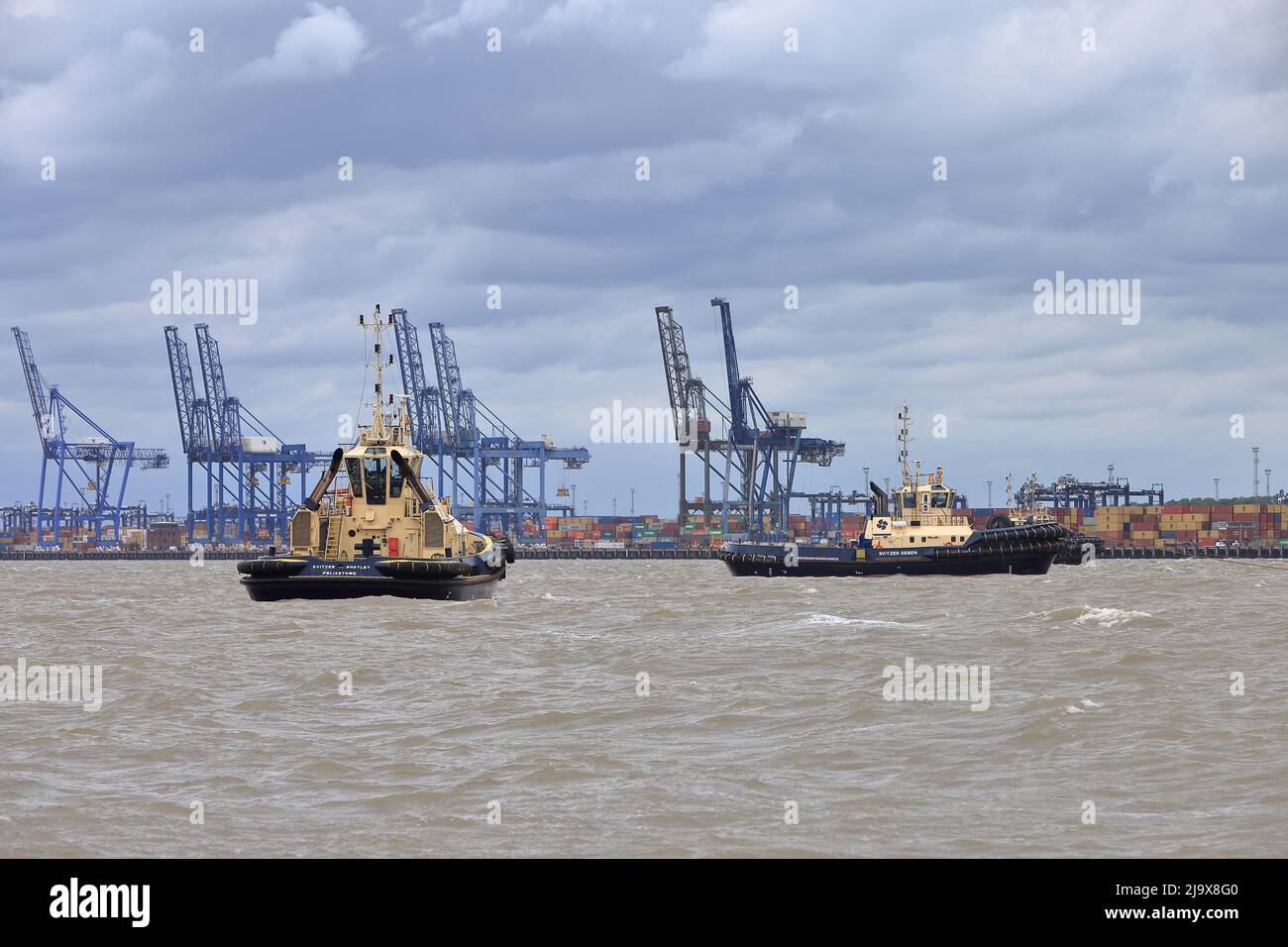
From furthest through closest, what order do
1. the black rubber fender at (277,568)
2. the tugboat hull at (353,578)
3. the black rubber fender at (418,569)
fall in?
1. the black rubber fender at (418,569)
2. the black rubber fender at (277,568)
3. the tugboat hull at (353,578)

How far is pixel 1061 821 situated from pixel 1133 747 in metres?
4.06

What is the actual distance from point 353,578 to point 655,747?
96.6 ft

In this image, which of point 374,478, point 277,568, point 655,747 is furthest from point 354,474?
point 655,747

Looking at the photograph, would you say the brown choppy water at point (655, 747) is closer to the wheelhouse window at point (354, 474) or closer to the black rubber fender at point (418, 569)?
the black rubber fender at point (418, 569)

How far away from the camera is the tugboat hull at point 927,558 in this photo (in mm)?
72875

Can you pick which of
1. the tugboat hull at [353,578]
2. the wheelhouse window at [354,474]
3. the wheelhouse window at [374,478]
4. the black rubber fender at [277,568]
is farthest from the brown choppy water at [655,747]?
the wheelhouse window at [354,474]

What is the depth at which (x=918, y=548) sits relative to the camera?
241 feet

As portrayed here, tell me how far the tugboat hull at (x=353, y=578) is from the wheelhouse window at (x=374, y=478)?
235cm
